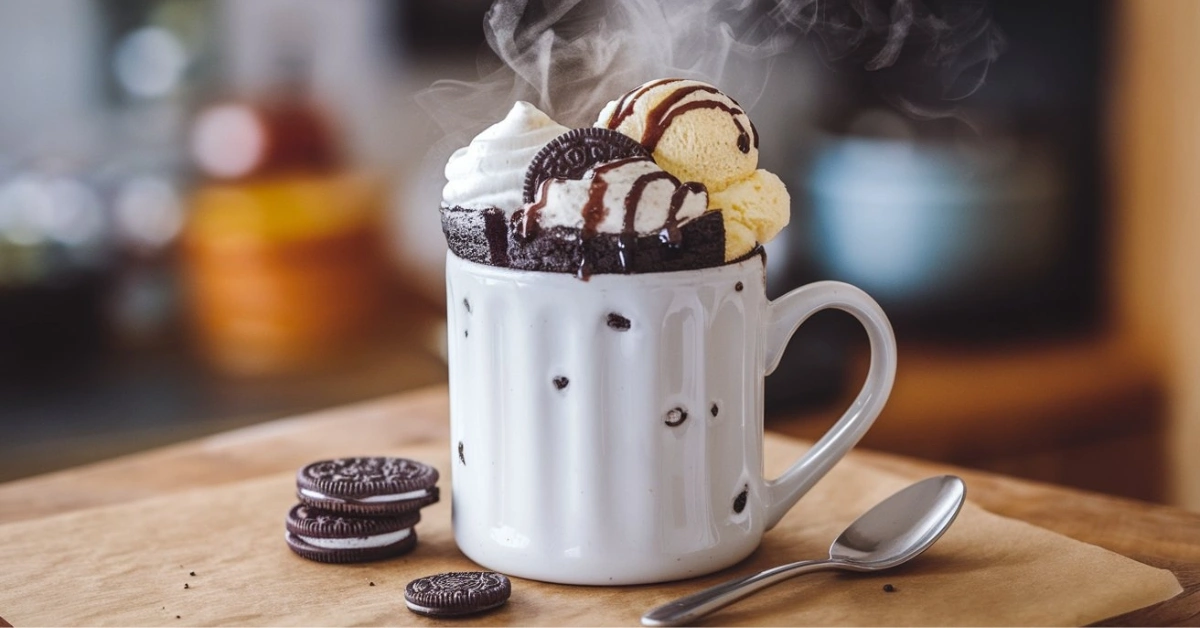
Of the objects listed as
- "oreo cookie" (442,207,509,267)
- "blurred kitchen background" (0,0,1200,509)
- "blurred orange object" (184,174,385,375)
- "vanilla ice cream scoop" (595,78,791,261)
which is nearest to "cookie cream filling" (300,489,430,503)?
"oreo cookie" (442,207,509,267)

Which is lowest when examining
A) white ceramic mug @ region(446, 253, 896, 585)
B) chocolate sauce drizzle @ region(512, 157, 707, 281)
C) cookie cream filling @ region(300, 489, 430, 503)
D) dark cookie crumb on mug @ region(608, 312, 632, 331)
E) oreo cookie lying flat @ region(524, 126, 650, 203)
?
cookie cream filling @ region(300, 489, 430, 503)

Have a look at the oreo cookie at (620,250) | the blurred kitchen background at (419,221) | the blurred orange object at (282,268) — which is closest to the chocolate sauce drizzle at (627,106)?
the oreo cookie at (620,250)

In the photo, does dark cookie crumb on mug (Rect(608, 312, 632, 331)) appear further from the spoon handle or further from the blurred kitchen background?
the blurred kitchen background

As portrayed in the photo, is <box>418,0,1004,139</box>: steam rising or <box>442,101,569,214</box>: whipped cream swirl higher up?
<box>418,0,1004,139</box>: steam rising

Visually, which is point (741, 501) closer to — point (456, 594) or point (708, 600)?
point (708, 600)

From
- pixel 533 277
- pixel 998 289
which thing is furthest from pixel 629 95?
pixel 998 289

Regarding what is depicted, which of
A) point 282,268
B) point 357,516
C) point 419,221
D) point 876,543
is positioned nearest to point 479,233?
point 357,516

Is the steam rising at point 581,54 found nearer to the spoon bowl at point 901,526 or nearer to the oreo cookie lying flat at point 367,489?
the oreo cookie lying flat at point 367,489
